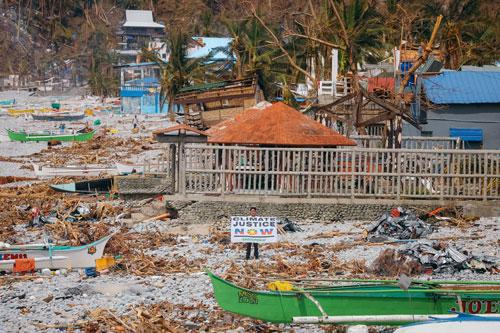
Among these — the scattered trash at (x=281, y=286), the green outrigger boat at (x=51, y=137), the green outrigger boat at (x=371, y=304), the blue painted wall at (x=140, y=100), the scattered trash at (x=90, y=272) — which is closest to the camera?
the green outrigger boat at (x=371, y=304)

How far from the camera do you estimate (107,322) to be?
13.1 m

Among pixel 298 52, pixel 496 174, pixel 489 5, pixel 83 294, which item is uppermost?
pixel 489 5

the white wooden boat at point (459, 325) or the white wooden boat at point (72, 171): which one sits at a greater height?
the white wooden boat at point (459, 325)

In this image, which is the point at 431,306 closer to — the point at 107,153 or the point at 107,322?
the point at 107,322

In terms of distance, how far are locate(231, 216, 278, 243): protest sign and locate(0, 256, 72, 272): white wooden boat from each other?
10.9 ft

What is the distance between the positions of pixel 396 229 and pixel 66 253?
734 centimetres

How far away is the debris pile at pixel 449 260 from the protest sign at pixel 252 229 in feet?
8.43

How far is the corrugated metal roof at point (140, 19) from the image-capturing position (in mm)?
134250

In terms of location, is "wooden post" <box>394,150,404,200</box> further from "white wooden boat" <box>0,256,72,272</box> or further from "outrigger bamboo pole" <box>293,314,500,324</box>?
"outrigger bamboo pole" <box>293,314,500,324</box>

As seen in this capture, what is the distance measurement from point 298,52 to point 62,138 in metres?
15.8

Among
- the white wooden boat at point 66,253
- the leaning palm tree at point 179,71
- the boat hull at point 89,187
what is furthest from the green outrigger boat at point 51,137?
the white wooden boat at point 66,253

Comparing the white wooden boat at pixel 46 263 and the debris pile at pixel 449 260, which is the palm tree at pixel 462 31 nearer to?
the debris pile at pixel 449 260

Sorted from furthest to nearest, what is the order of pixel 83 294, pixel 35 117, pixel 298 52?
pixel 35 117 → pixel 298 52 → pixel 83 294

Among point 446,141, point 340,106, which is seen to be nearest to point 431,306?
point 446,141
